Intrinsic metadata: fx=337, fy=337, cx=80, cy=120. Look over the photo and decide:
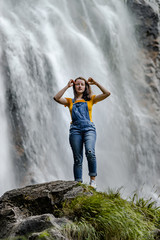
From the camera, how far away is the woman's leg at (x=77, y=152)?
4664 mm

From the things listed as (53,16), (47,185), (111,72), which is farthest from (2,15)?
(47,185)

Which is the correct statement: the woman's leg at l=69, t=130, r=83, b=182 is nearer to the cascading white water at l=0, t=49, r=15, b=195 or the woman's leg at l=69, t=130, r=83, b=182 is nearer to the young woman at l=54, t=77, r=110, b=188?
the young woman at l=54, t=77, r=110, b=188

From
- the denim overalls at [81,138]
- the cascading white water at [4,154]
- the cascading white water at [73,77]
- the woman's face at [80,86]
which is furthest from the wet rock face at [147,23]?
the denim overalls at [81,138]

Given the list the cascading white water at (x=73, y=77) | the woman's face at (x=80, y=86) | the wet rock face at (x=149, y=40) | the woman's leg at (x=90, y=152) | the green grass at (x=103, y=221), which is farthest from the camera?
the wet rock face at (x=149, y=40)

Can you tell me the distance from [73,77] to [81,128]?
7846mm

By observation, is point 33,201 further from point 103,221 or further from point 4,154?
point 4,154

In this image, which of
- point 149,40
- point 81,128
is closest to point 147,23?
point 149,40

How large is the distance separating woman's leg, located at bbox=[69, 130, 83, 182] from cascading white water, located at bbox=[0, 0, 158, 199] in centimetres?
475

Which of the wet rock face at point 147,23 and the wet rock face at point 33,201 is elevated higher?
the wet rock face at point 147,23

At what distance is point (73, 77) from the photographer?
1249cm

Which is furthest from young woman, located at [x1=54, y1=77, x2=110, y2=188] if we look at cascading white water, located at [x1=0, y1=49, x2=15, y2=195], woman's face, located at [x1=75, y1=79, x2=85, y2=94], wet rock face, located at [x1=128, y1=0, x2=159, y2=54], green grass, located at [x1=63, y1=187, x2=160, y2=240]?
wet rock face, located at [x1=128, y1=0, x2=159, y2=54]

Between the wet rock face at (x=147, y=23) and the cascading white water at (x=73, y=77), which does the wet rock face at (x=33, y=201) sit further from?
the wet rock face at (x=147, y=23)

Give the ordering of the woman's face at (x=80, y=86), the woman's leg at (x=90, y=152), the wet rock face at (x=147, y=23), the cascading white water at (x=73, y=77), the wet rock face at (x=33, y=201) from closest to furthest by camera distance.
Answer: the wet rock face at (x=33, y=201), the woman's leg at (x=90, y=152), the woman's face at (x=80, y=86), the cascading white water at (x=73, y=77), the wet rock face at (x=147, y=23)

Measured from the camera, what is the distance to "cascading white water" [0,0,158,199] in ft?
33.8
